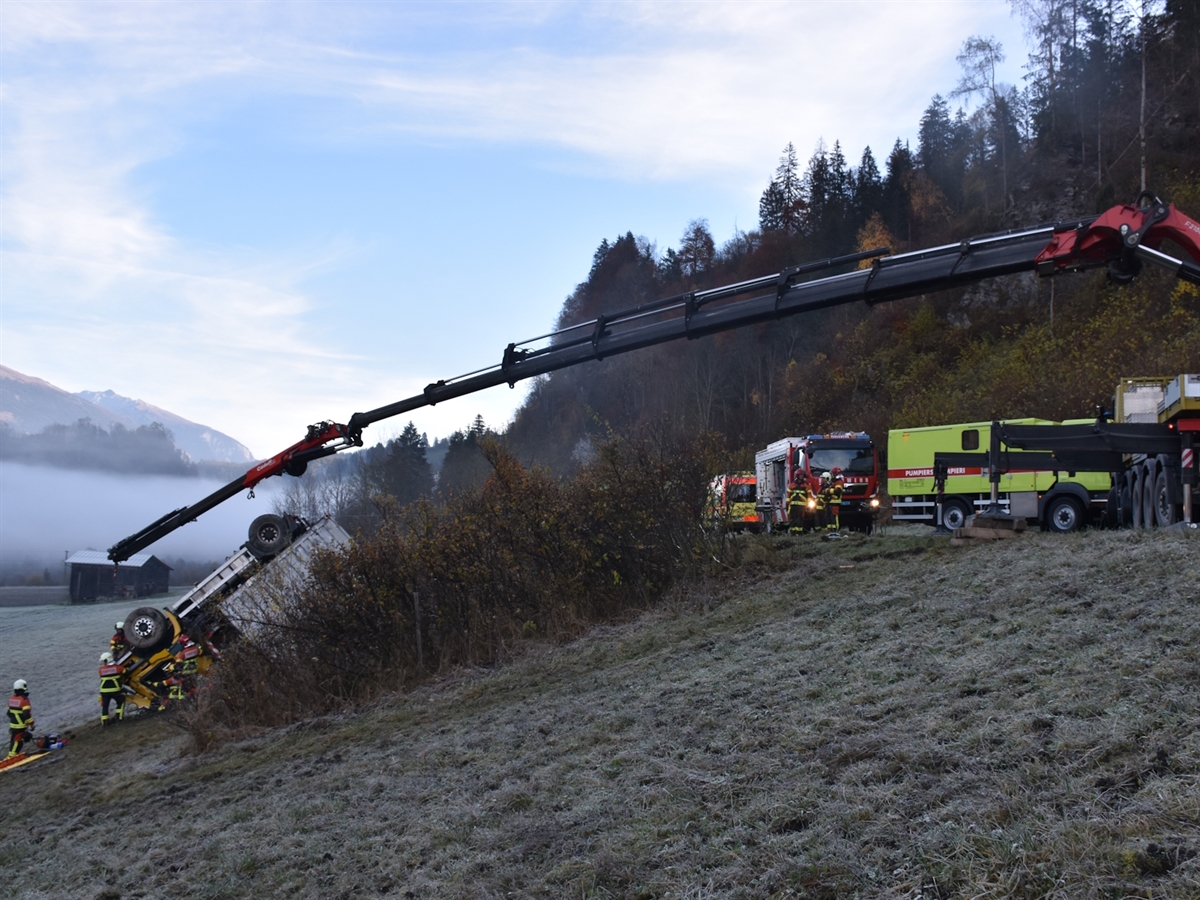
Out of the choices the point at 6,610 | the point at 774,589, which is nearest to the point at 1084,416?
the point at 774,589

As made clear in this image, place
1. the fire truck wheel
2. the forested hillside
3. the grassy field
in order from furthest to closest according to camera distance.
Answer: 1. the forested hillside
2. the fire truck wheel
3. the grassy field

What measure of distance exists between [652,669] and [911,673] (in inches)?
154

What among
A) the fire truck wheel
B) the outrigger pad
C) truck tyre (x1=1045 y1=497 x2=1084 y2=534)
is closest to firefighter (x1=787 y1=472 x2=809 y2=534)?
truck tyre (x1=1045 y1=497 x2=1084 y2=534)

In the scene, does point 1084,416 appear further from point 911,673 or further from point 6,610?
point 6,610

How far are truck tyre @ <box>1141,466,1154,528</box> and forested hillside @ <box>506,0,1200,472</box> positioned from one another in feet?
21.1

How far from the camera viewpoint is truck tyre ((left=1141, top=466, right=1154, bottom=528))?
1530 cm

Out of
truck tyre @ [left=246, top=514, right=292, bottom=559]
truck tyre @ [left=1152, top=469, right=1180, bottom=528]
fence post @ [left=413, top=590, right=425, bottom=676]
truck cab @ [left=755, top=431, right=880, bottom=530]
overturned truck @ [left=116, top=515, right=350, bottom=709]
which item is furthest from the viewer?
truck cab @ [left=755, top=431, right=880, bottom=530]

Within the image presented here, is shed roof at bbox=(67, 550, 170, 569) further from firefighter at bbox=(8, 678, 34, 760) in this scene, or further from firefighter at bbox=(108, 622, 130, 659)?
firefighter at bbox=(8, 678, 34, 760)

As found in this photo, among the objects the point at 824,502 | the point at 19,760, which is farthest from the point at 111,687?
the point at 824,502

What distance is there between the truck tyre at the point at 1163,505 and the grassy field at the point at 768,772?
3.25 metres

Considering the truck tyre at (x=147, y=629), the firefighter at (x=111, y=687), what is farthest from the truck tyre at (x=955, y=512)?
the firefighter at (x=111, y=687)

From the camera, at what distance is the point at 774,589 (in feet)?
46.3

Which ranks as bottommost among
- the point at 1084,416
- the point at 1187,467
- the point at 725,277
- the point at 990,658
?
the point at 990,658

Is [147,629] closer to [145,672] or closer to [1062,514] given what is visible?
[145,672]
